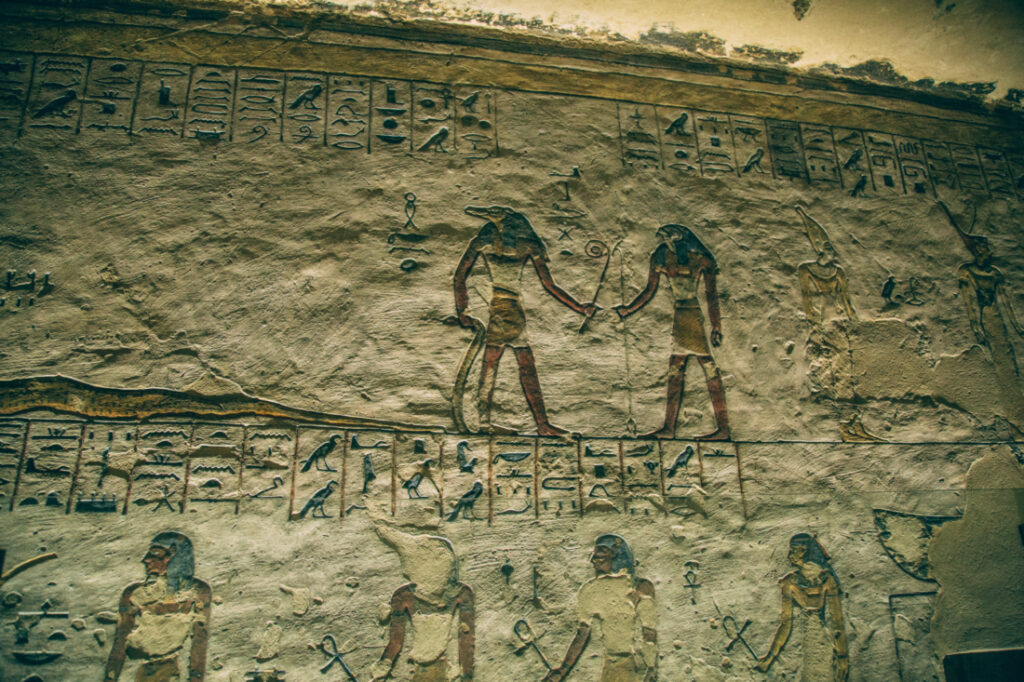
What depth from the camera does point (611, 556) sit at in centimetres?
262

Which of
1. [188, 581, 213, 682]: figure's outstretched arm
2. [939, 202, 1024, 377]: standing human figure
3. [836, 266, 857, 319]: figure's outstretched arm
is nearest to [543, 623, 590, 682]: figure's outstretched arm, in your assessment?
[188, 581, 213, 682]: figure's outstretched arm

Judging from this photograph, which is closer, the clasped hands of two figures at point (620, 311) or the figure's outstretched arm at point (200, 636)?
the figure's outstretched arm at point (200, 636)

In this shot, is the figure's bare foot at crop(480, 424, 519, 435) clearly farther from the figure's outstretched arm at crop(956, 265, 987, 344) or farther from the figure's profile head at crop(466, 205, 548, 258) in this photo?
the figure's outstretched arm at crop(956, 265, 987, 344)

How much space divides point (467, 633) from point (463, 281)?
129 centimetres

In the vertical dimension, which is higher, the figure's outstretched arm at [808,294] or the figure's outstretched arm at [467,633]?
the figure's outstretched arm at [808,294]

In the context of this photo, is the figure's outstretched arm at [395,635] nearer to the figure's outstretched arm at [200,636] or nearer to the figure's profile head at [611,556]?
the figure's outstretched arm at [200,636]

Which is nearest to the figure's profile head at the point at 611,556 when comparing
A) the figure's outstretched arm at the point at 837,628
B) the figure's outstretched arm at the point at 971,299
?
the figure's outstretched arm at the point at 837,628

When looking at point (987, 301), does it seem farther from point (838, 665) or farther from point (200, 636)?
point (200, 636)

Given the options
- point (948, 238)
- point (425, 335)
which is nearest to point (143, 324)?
point (425, 335)

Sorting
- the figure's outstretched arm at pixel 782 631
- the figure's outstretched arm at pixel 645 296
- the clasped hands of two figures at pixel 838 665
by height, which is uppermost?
the figure's outstretched arm at pixel 645 296

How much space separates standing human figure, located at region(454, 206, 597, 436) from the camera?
278 cm

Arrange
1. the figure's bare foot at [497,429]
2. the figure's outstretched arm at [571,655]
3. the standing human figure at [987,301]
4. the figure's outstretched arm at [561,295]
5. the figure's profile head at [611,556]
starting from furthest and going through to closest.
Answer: the standing human figure at [987,301], the figure's outstretched arm at [561,295], the figure's bare foot at [497,429], the figure's profile head at [611,556], the figure's outstretched arm at [571,655]

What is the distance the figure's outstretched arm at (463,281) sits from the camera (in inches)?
112

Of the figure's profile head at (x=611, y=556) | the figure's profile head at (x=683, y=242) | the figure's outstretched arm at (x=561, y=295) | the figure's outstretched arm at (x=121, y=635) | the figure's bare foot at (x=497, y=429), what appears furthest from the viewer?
the figure's profile head at (x=683, y=242)
